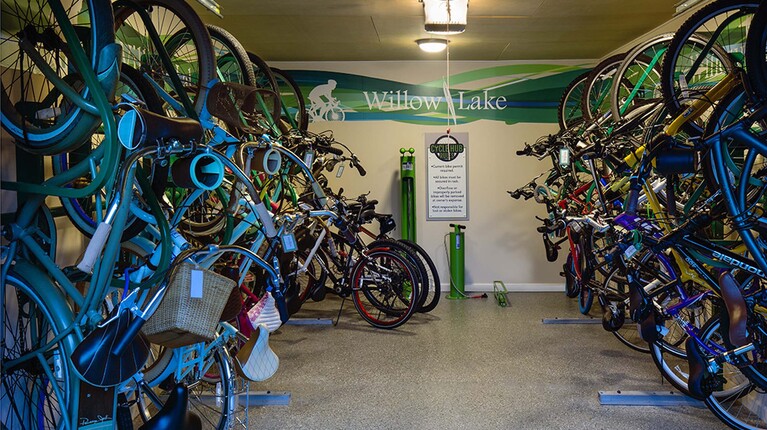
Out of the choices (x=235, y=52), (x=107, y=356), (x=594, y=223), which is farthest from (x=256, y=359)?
(x=594, y=223)

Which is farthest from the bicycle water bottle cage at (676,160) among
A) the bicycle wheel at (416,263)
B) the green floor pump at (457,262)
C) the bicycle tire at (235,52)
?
the green floor pump at (457,262)

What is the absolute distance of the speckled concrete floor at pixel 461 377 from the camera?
123 inches

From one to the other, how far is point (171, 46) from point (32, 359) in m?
1.94

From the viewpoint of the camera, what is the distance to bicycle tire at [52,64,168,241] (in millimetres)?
2383

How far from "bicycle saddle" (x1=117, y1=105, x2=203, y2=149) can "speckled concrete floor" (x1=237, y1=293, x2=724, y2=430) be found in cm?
169

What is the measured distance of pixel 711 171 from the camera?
2.41 meters

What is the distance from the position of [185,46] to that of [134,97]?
1.40 metres

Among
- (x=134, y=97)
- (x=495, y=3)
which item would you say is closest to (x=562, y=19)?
(x=495, y=3)

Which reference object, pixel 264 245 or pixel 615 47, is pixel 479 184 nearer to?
pixel 615 47

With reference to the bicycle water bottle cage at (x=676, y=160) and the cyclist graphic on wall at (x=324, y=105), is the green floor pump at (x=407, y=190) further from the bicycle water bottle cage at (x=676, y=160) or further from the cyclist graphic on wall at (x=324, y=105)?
the bicycle water bottle cage at (x=676, y=160)

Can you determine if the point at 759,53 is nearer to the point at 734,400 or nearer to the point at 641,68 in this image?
the point at 734,400

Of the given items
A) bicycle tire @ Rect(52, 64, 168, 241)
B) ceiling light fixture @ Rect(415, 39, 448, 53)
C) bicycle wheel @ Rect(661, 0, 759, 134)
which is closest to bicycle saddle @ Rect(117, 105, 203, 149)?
bicycle tire @ Rect(52, 64, 168, 241)

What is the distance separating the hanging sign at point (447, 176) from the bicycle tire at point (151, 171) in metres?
4.17

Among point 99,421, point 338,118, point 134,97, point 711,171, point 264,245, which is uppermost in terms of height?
point 338,118
